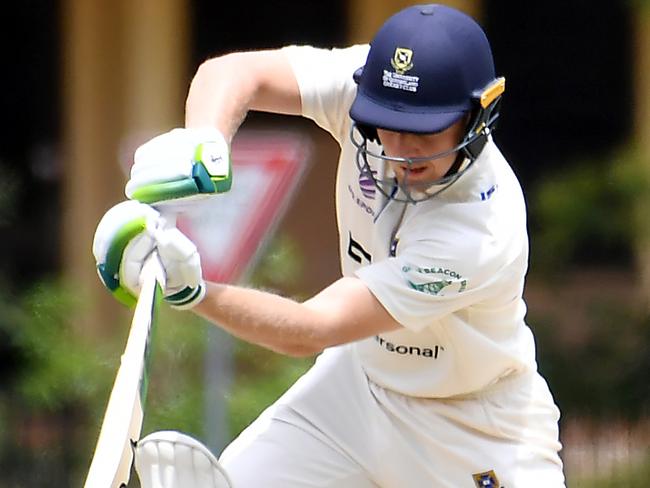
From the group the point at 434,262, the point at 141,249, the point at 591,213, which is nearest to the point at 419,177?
the point at 434,262

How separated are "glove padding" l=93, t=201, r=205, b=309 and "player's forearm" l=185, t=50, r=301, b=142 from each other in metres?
0.46

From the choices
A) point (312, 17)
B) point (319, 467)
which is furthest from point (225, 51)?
point (319, 467)

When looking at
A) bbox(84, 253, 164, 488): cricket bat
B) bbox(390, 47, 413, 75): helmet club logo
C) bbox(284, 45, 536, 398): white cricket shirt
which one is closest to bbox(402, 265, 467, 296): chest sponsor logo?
bbox(284, 45, 536, 398): white cricket shirt

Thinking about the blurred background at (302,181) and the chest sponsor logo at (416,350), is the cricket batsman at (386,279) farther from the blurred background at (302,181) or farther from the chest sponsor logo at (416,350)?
the blurred background at (302,181)

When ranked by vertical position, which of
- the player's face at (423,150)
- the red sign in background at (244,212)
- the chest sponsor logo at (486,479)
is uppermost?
the player's face at (423,150)

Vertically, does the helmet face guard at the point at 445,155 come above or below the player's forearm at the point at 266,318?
above

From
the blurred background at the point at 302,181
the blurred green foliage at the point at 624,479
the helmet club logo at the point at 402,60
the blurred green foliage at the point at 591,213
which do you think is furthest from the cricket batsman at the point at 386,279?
the blurred green foliage at the point at 591,213

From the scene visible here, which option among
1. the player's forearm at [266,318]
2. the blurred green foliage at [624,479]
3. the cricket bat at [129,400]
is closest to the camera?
the cricket bat at [129,400]

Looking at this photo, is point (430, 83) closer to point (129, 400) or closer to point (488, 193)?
point (488, 193)

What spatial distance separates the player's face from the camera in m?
3.35

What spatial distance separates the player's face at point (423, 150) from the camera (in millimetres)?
3350

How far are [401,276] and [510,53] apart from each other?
4727mm

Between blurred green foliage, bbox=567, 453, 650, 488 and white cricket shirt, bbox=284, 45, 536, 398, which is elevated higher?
white cricket shirt, bbox=284, 45, 536, 398

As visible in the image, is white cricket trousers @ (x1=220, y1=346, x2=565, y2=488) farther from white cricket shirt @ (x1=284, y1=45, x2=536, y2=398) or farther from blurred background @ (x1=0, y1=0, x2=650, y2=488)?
blurred background @ (x1=0, y1=0, x2=650, y2=488)
